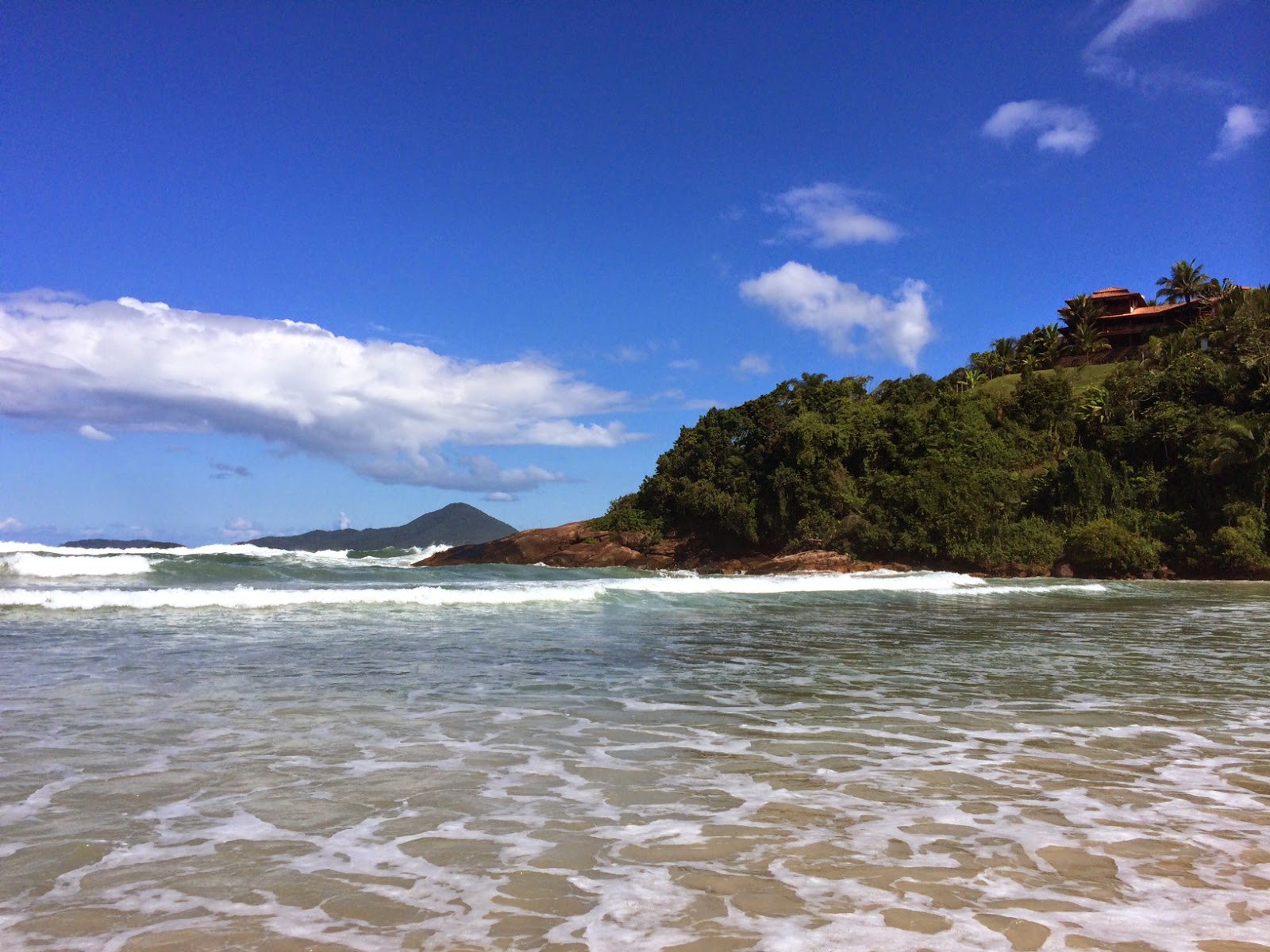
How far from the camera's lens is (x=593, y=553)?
54.2 meters

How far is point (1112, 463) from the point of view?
44.2m

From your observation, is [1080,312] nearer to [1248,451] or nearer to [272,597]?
[1248,451]

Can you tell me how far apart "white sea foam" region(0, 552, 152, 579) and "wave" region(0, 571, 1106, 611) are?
9.52 m

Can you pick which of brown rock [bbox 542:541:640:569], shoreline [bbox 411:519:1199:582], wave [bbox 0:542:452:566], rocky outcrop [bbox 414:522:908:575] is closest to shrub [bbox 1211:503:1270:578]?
shoreline [bbox 411:519:1199:582]

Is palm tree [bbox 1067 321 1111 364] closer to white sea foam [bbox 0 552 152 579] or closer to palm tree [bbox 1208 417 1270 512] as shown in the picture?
palm tree [bbox 1208 417 1270 512]

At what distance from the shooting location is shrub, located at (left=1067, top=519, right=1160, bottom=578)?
A: 123ft

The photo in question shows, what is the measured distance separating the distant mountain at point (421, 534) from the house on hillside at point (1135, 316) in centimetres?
6944

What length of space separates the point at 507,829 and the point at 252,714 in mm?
3757

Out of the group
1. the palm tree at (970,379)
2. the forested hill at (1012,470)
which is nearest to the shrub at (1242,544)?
the forested hill at (1012,470)

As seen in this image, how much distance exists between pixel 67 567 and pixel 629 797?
110ft

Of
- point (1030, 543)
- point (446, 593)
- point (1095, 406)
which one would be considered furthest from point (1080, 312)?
point (446, 593)

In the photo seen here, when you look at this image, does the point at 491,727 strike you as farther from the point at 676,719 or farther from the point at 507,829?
the point at 507,829

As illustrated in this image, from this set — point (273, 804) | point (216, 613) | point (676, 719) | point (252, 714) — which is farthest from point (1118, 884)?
point (216, 613)

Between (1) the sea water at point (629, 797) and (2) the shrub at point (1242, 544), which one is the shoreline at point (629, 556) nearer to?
(2) the shrub at point (1242, 544)
